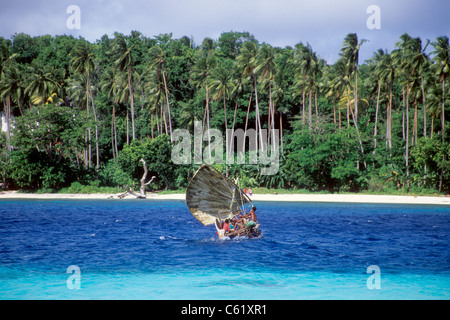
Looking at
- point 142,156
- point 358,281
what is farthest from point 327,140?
point 358,281

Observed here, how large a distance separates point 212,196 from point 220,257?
4809 millimetres

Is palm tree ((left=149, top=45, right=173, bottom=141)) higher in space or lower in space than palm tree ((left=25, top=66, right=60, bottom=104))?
higher

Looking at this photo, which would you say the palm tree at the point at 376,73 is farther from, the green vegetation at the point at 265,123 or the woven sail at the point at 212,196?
the woven sail at the point at 212,196

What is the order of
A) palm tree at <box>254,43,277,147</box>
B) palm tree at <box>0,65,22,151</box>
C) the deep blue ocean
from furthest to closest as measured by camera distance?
palm tree at <box>254,43,277,147</box>, palm tree at <box>0,65,22,151</box>, the deep blue ocean

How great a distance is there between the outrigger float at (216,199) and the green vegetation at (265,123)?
23.6 meters

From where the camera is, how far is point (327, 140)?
4522cm

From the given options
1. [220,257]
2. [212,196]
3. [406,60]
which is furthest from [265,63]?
[220,257]

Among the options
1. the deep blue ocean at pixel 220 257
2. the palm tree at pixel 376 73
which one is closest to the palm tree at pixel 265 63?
the palm tree at pixel 376 73

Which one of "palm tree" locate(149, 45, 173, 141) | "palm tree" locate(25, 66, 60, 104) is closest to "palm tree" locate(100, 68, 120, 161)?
"palm tree" locate(149, 45, 173, 141)

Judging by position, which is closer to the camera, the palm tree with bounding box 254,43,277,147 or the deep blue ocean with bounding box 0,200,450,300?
the deep blue ocean with bounding box 0,200,450,300

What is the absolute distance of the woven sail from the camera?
2103 cm

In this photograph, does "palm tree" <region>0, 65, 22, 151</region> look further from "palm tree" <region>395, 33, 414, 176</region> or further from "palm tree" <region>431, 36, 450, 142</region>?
"palm tree" <region>431, 36, 450, 142</region>

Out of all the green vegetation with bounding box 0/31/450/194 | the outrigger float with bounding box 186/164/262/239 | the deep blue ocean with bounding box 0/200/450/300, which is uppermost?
the green vegetation with bounding box 0/31/450/194

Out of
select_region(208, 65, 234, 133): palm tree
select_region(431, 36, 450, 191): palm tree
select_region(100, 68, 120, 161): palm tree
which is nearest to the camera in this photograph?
select_region(431, 36, 450, 191): palm tree
